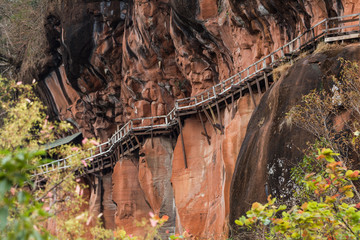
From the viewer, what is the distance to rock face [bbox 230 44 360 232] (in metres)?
15.2

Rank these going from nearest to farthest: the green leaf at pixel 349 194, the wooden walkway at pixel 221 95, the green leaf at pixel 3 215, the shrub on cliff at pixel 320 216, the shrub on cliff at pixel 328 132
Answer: the green leaf at pixel 3 215, the shrub on cliff at pixel 320 216, the green leaf at pixel 349 194, the shrub on cliff at pixel 328 132, the wooden walkway at pixel 221 95

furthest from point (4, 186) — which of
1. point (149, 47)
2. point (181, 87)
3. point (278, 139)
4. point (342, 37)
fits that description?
point (149, 47)

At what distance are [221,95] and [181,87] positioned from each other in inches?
294

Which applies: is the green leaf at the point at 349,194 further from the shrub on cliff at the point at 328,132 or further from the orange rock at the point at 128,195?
the orange rock at the point at 128,195

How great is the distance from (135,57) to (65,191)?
26512 mm

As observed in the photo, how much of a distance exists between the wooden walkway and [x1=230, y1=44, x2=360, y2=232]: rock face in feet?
6.66

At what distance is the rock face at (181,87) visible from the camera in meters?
17.6

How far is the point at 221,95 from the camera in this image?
86.9ft

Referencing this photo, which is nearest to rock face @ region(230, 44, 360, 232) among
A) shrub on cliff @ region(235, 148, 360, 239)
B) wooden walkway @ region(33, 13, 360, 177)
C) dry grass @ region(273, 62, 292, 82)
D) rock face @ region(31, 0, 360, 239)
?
rock face @ region(31, 0, 360, 239)

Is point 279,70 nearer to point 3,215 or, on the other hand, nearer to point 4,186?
point 4,186

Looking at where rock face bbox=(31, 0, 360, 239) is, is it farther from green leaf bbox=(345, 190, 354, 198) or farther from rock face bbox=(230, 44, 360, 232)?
green leaf bbox=(345, 190, 354, 198)

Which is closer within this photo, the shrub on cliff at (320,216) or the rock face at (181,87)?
the shrub on cliff at (320,216)

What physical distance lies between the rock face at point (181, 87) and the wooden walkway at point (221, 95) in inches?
21.1

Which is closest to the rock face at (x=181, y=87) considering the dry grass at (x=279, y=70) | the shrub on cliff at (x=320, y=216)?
the dry grass at (x=279, y=70)
